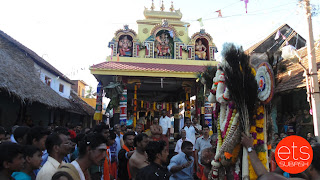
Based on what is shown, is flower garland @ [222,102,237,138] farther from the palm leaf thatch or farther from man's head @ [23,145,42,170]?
man's head @ [23,145,42,170]

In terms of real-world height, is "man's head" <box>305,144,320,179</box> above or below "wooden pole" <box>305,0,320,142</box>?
below

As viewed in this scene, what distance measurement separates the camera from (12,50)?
1284cm

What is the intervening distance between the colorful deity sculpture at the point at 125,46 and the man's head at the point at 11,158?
1004 centimetres

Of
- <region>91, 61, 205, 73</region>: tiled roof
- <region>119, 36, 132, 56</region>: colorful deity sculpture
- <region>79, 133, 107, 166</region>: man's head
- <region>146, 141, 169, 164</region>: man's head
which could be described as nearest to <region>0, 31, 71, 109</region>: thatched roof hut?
<region>91, 61, 205, 73</region>: tiled roof

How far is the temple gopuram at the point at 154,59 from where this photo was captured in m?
10.8

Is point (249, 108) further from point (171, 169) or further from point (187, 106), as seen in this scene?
point (187, 106)

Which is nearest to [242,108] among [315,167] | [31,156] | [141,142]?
[315,167]

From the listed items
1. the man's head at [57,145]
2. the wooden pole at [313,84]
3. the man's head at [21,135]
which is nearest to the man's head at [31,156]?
the man's head at [57,145]

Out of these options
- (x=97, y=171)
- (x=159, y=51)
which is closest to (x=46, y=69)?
(x=159, y=51)

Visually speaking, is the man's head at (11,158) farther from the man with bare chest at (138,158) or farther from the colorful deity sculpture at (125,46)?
the colorful deity sculpture at (125,46)

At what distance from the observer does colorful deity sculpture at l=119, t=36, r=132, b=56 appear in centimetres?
1229

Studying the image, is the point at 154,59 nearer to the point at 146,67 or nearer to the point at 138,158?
the point at 146,67

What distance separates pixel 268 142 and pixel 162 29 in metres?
10.0

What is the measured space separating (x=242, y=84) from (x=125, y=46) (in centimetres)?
991
